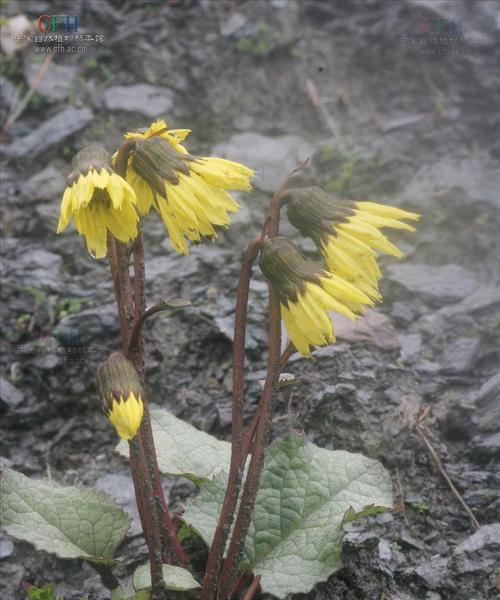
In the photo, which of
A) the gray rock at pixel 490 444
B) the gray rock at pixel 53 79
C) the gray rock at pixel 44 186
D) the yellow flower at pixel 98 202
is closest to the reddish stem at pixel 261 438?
the yellow flower at pixel 98 202

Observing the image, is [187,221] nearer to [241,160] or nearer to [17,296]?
[17,296]

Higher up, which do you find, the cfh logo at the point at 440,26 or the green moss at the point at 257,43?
the cfh logo at the point at 440,26

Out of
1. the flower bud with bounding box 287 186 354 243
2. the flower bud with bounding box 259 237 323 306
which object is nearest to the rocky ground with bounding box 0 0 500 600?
the flower bud with bounding box 259 237 323 306

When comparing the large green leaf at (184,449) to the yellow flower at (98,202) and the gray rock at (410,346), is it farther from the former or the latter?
the gray rock at (410,346)

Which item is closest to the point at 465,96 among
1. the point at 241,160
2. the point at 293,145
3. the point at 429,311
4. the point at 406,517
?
the point at 293,145

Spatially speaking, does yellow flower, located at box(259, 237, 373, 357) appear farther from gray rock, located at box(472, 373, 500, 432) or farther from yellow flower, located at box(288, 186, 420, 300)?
gray rock, located at box(472, 373, 500, 432)

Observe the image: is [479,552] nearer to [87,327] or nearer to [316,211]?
[316,211]

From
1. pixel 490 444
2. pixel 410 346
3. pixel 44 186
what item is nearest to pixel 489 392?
pixel 490 444
